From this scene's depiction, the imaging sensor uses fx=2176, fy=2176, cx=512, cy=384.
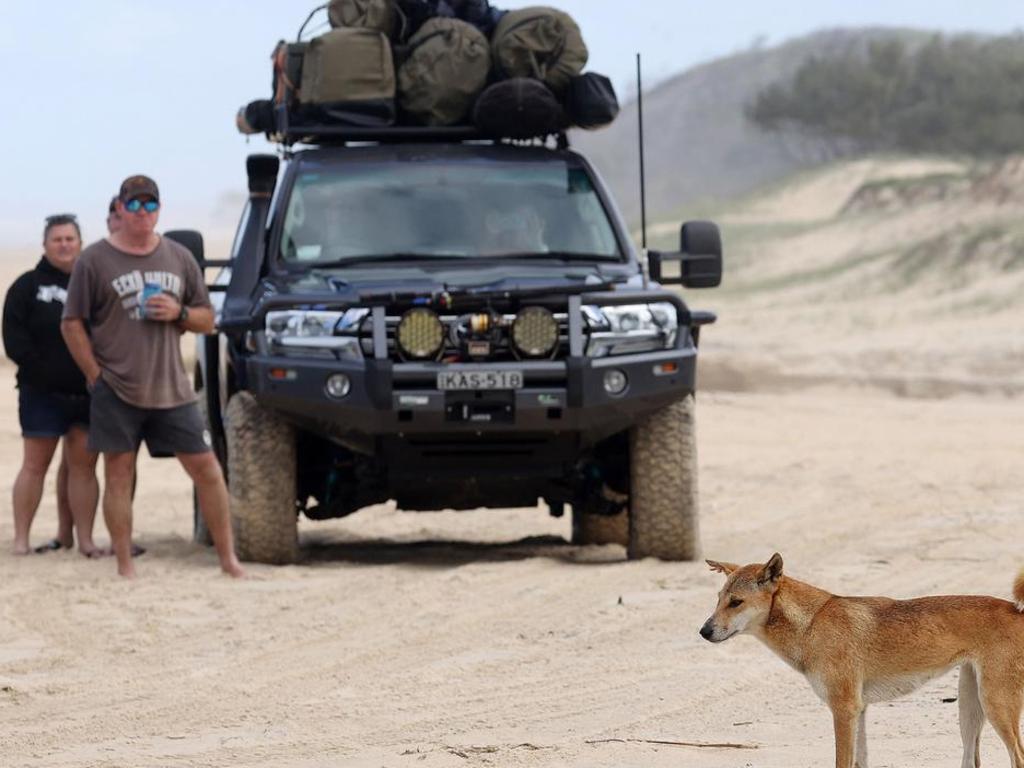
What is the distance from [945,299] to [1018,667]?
2139 centimetres

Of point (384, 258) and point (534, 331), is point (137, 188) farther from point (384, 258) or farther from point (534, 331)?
point (534, 331)

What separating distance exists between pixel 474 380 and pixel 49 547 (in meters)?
2.76

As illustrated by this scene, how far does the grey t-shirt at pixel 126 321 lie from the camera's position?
29.7 feet

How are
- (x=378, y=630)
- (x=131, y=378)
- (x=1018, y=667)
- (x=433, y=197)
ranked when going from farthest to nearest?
(x=433, y=197) → (x=131, y=378) → (x=378, y=630) → (x=1018, y=667)

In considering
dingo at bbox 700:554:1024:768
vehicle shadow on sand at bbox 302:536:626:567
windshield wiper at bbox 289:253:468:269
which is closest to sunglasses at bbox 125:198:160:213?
windshield wiper at bbox 289:253:468:269

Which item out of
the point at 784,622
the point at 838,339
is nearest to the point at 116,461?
the point at 784,622

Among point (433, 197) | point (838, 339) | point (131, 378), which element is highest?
point (433, 197)

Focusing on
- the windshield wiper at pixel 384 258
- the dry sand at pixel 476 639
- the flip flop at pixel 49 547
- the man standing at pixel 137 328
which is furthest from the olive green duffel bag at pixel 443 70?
the flip flop at pixel 49 547

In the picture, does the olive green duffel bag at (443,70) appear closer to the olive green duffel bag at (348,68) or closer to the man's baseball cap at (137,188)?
the olive green duffel bag at (348,68)

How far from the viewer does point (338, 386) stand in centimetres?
891

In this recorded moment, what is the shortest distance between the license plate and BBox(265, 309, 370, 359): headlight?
15.1 inches

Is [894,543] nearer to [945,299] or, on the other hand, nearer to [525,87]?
[525,87]

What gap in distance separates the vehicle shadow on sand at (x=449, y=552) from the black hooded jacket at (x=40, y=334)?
141 centimetres

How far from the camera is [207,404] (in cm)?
1073
